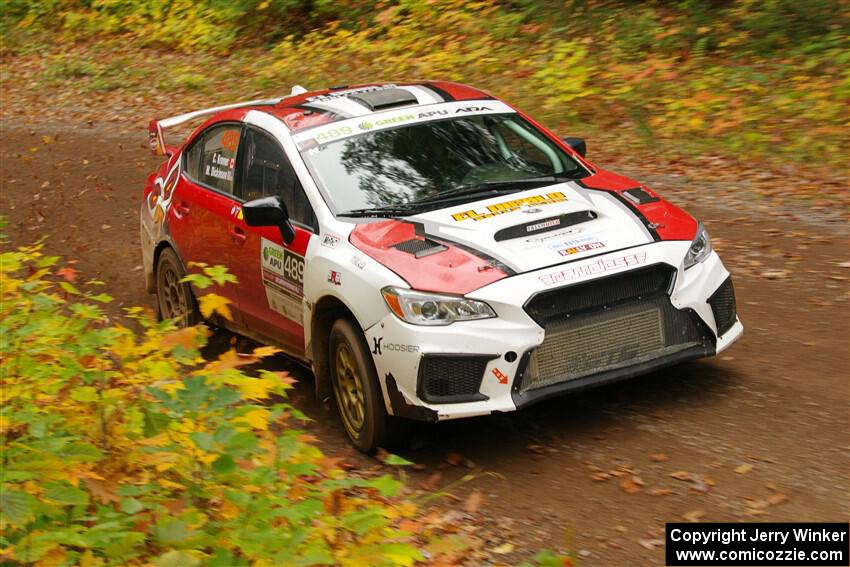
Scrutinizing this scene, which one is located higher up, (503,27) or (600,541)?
(503,27)

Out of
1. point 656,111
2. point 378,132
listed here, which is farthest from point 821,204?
point 378,132

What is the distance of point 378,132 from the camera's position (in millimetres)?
7184

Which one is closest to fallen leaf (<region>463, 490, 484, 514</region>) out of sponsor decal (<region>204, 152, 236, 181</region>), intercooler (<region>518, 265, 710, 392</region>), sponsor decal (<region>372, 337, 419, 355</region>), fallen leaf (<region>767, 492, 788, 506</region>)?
intercooler (<region>518, 265, 710, 392</region>)

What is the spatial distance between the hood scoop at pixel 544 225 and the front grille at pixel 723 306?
2.65 ft

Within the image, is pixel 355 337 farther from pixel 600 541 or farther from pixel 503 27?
pixel 503 27

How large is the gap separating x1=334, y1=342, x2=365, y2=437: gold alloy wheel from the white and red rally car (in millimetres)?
14

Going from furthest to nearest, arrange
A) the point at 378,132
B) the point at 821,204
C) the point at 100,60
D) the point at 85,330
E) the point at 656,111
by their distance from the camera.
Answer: the point at 100,60, the point at 656,111, the point at 821,204, the point at 378,132, the point at 85,330

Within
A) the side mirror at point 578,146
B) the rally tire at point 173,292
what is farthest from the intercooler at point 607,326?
the rally tire at point 173,292

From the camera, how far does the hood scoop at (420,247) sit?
5.96 meters

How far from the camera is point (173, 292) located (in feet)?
29.1

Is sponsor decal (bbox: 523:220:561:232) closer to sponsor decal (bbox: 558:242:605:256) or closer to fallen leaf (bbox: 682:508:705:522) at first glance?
sponsor decal (bbox: 558:242:605:256)

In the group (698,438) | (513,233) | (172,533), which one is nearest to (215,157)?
(513,233)

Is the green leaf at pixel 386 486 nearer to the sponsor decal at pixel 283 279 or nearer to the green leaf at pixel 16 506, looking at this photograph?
the green leaf at pixel 16 506

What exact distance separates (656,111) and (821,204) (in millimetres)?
3630
